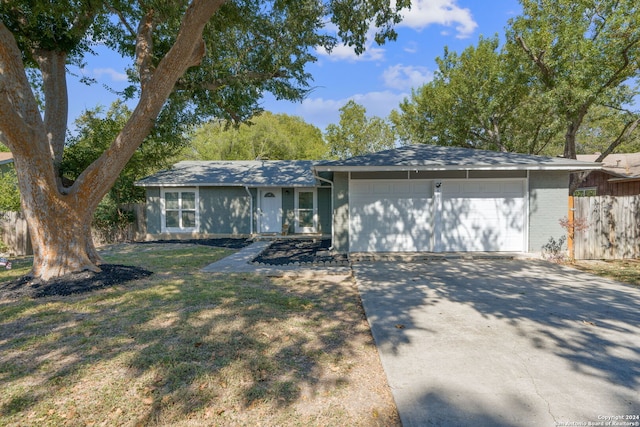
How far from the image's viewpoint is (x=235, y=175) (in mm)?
14977

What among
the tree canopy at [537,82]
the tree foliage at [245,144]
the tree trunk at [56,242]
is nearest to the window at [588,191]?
the tree canopy at [537,82]

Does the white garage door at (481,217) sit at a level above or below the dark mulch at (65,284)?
above

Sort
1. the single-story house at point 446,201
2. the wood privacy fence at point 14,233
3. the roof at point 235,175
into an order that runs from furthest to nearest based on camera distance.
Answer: the roof at point 235,175, the wood privacy fence at point 14,233, the single-story house at point 446,201

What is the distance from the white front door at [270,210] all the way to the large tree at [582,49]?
38.2ft

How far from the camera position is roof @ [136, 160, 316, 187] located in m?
13.7

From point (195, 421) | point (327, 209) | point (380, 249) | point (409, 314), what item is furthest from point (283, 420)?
point (327, 209)

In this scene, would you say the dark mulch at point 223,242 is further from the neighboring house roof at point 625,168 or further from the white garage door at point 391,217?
the neighboring house roof at point 625,168

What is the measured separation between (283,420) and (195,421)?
24.3 inches

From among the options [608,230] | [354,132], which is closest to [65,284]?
[608,230]

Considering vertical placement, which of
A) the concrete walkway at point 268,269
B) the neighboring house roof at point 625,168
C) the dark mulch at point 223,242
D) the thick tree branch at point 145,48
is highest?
the thick tree branch at point 145,48

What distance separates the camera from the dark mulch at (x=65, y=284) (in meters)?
5.38

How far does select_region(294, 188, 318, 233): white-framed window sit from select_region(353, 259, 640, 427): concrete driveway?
798 cm

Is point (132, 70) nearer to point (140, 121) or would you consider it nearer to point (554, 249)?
point (140, 121)

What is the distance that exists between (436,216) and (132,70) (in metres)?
9.93
